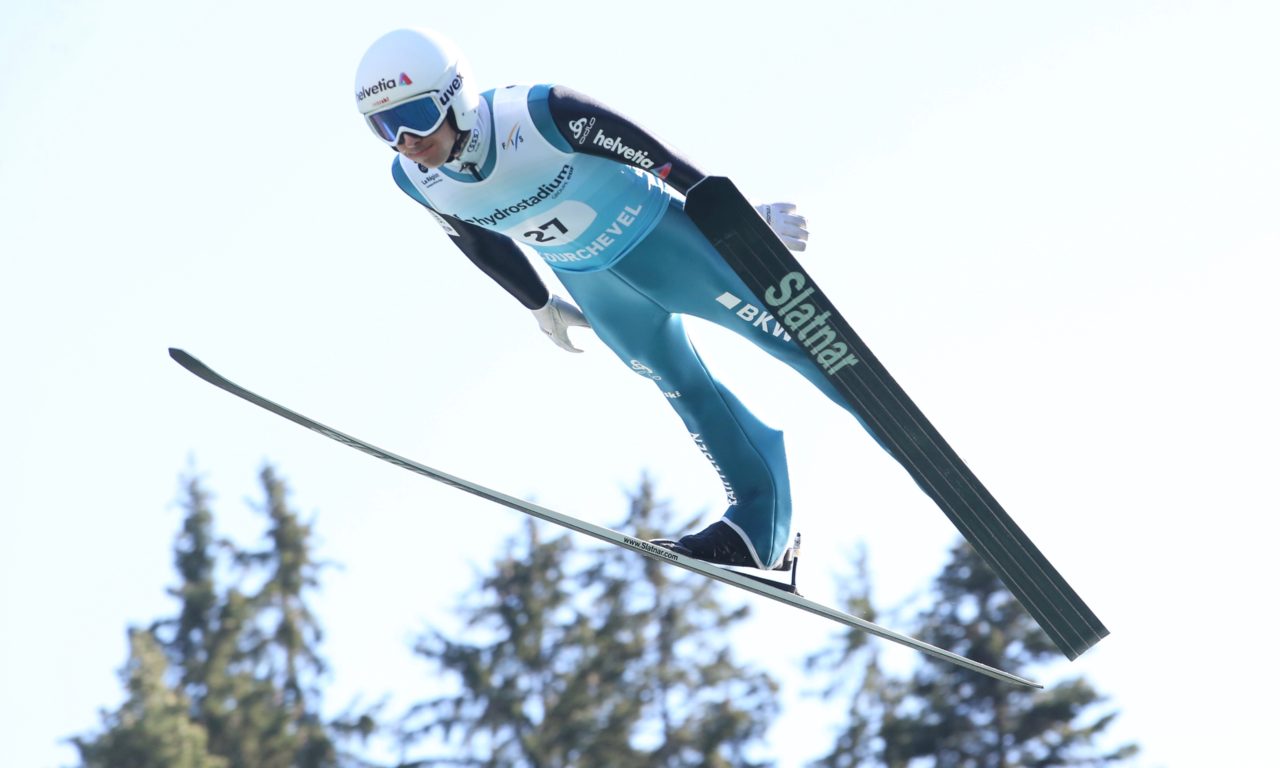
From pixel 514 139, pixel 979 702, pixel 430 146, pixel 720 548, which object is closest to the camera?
pixel 430 146

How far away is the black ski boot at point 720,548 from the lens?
6.77 metres

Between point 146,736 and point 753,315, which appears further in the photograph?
point 146,736

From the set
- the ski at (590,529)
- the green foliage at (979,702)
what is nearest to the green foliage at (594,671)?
the green foliage at (979,702)

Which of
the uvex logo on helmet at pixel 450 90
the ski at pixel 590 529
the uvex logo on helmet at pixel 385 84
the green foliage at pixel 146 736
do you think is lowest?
the ski at pixel 590 529

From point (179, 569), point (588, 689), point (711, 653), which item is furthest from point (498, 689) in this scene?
point (179, 569)

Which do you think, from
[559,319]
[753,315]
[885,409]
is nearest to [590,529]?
[559,319]

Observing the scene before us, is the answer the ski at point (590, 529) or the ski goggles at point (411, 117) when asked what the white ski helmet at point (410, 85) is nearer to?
the ski goggles at point (411, 117)

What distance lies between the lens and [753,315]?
21.3ft

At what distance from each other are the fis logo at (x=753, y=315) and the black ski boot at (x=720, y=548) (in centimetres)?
82

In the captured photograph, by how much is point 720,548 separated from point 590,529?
0.50m

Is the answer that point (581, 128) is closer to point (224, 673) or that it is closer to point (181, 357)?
point (181, 357)

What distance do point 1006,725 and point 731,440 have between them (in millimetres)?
15343

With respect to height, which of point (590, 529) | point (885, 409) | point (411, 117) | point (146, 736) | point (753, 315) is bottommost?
point (590, 529)

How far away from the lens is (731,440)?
22.3 ft
